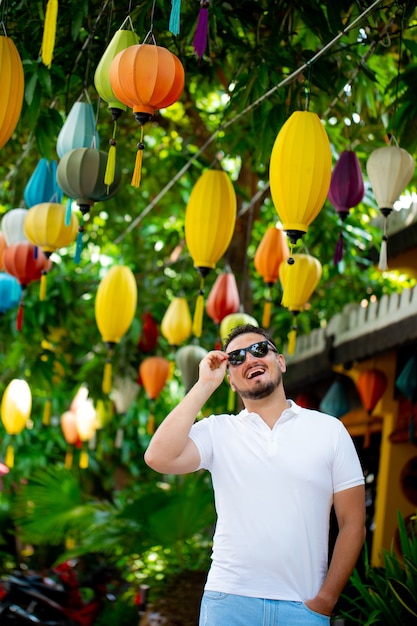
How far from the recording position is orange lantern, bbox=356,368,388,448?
20.2 ft

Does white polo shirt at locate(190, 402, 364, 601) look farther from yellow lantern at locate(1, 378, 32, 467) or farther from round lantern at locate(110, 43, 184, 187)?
yellow lantern at locate(1, 378, 32, 467)

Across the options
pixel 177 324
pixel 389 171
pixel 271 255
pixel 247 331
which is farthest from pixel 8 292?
pixel 247 331

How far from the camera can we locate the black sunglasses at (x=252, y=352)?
2664 mm

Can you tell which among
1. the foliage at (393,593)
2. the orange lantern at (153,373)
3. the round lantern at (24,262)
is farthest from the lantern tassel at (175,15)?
the orange lantern at (153,373)

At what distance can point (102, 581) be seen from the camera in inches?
332

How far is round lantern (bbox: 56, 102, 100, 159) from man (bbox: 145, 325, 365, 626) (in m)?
1.47

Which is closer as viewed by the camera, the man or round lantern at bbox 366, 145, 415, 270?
the man

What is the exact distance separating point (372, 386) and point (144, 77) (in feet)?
12.0

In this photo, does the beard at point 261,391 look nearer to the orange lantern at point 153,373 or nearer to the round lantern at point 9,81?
the round lantern at point 9,81

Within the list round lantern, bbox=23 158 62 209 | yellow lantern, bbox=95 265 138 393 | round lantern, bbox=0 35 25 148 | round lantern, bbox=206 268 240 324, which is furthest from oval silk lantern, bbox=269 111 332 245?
round lantern, bbox=206 268 240 324

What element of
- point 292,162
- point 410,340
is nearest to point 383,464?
point 410,340

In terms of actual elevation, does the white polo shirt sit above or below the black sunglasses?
below

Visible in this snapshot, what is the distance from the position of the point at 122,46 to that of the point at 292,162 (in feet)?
2.26

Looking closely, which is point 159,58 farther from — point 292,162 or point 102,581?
point 102,581
